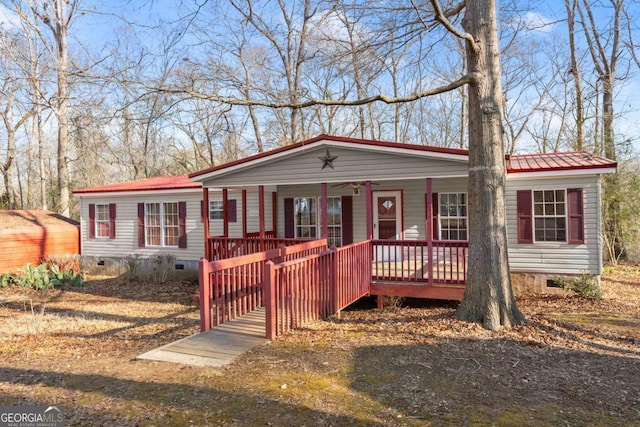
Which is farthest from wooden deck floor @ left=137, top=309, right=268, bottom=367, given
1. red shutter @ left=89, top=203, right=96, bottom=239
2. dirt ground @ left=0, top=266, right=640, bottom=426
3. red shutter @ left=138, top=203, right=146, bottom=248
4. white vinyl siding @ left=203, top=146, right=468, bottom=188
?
red shutter @ left=89, top=203, right=96, bottom=239

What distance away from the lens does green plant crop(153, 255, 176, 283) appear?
1335cm

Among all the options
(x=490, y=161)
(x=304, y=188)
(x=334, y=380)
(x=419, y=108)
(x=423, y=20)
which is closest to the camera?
(x=334, y=380)

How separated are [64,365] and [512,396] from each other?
4998 millimetres

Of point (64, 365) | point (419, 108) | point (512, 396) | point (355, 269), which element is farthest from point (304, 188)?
point (419, 108)

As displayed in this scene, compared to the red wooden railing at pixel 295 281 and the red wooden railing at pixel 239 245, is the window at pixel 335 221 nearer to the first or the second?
the red wooden railing at pixel 239 245

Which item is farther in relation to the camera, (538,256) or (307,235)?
(307,235)

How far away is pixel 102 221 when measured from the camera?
50.4 feet

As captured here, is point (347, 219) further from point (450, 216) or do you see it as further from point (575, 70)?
point (575, 70)

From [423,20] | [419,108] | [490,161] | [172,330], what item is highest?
[419,108]

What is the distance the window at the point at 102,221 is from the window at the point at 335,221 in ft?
27.7

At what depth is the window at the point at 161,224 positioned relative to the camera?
14094mm

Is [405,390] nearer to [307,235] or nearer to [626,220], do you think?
[307,235]

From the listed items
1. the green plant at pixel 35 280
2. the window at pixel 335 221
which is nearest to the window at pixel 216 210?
the window at pixel 335 221

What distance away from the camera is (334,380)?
4379mm
